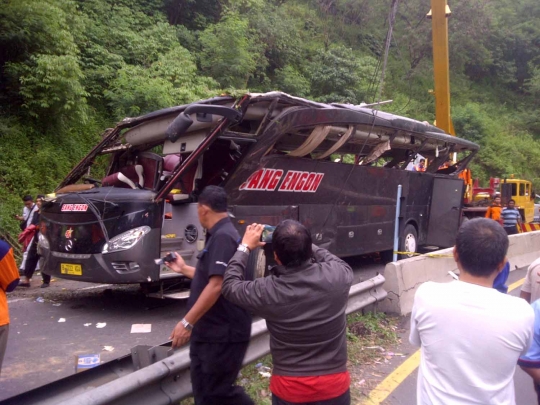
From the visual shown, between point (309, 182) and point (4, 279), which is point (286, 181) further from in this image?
point (4, 279)

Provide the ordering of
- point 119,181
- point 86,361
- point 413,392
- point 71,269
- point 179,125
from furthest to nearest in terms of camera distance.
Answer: point 119,181, point 71,269, point 179,125, point 413,392, point 86,361

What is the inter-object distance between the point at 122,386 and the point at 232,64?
1793 centimetres

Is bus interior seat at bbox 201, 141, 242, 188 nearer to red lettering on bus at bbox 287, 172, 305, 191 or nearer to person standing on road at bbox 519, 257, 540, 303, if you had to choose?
red lettering on bus at bbox 287, 172, 305, 191

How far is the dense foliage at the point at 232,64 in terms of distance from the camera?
43.2 ft

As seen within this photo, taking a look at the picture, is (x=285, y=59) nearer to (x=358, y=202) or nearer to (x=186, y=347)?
(x=358, y=202)

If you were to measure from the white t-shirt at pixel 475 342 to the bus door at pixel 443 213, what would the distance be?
10.7m

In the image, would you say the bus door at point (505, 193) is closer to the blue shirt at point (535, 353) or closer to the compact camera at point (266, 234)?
the compact camera at point (266, 234)

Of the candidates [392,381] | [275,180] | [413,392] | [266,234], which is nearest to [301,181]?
[275,180]

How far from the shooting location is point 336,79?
82.7 feet

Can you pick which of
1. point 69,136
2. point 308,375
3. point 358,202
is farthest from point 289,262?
point 69,136

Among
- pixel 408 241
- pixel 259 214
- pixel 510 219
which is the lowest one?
pixel 408 241

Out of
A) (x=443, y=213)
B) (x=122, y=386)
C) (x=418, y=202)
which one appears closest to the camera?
(x=122, y=386)

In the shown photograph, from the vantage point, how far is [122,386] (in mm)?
3301

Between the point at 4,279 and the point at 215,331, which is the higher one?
the point at 4,279
